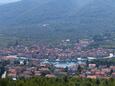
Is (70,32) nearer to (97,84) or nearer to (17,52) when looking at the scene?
(17,52)

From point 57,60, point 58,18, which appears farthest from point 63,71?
point 58,18

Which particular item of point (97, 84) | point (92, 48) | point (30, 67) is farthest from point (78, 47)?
point (97, 84)

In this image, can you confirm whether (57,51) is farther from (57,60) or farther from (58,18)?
(58,18)

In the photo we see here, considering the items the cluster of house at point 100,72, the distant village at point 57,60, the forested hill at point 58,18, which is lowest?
the cluster of house at point 100,72

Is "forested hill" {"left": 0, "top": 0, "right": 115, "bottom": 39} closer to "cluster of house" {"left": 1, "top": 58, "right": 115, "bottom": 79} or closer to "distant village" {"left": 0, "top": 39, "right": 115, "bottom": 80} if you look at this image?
"distant village" {"left": 0, "top": 39, "right": 115, "bottom": 80}

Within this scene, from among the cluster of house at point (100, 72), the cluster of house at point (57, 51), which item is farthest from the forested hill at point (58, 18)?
the cluster of house at point (100, 72)

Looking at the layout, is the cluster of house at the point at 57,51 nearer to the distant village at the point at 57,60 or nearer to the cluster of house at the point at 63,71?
the distant village at the point at 57,60
